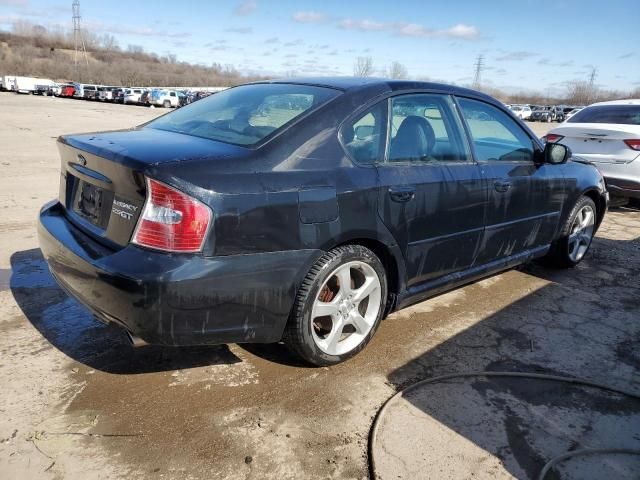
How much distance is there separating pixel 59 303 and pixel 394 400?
2499mm

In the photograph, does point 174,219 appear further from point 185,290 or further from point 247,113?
point 247,113

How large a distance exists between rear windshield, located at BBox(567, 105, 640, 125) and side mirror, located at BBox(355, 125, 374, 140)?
619cm

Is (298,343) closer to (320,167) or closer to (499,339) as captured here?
(320,167)

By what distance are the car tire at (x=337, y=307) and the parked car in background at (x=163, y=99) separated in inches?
1753

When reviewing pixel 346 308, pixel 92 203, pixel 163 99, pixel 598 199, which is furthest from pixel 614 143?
pixel 163 99

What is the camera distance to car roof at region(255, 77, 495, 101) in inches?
124

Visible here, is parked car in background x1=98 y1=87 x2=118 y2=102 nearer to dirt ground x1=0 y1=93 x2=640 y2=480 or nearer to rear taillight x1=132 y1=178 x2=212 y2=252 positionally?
dirt ground x1=0 y1=93 x2=640 y2=480

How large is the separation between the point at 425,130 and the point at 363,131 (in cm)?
59

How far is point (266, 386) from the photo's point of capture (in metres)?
2.81

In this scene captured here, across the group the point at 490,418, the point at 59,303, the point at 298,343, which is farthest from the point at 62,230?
the point at 490,418

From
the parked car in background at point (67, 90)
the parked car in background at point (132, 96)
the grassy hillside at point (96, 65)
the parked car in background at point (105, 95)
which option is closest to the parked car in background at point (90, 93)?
the parked car in background at point (105, 95)

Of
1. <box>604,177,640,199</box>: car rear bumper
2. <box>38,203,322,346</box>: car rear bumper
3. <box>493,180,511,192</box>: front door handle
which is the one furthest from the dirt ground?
<box>604,177,640,199</box>: car rear bumper

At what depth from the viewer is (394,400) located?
271 cm

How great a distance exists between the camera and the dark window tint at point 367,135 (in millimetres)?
2879
